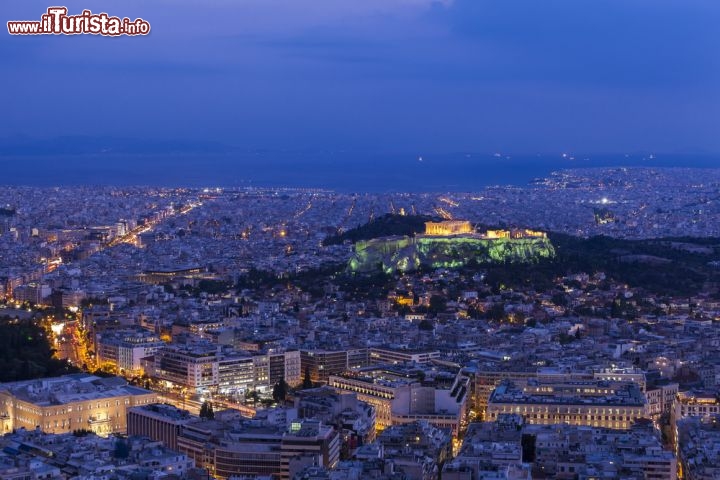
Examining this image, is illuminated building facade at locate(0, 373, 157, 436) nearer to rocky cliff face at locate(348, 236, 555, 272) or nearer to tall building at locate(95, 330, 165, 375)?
tall building at locate(95, 330, 165, 375)

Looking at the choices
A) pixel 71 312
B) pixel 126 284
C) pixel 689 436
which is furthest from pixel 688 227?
pixel 689 436

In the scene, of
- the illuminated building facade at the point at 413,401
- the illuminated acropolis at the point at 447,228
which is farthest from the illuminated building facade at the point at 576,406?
the illuminated acropolis at the point at 447,228

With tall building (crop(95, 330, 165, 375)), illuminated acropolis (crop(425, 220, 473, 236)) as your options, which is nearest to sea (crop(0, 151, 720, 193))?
illuminated acropolis (crop(425, 220, 473, 236))

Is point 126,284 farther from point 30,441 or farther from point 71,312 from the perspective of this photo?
point 30,441

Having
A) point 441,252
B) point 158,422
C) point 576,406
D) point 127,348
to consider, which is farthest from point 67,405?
point 441,252

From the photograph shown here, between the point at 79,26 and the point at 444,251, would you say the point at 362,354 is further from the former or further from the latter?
the point at 444,251

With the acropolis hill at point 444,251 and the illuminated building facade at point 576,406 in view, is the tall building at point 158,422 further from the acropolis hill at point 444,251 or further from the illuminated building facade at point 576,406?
the acropolis hill at point 444,251
